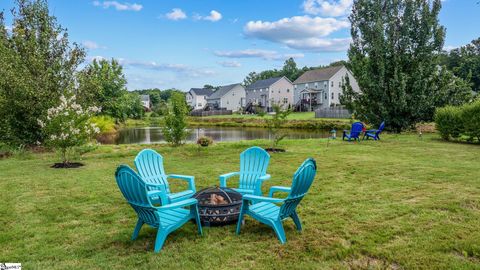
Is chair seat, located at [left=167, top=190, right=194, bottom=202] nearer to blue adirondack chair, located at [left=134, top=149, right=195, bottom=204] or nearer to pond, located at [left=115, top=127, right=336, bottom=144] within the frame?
blue adirondack chair, located at [left=134, top=149, right=195, bottom=204]

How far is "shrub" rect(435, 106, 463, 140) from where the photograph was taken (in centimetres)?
1297

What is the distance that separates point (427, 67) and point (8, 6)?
18547mm

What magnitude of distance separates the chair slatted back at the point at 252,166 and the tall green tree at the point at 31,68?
8.78 meters

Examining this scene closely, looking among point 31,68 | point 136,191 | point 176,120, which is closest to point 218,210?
point 136,191

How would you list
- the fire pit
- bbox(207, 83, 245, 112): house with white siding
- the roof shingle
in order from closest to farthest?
1. the fire pit
2. the roof shingle
3. bbox(207, 83, 245, 112): house with white siding

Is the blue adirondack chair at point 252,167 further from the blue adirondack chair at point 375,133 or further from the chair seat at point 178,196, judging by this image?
the blue adirondack chair at point 375,133

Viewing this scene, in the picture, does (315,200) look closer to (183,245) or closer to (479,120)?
(183,245)

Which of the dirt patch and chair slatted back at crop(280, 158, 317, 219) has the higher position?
chair slatted back at crop(280, 158, 317, 219)

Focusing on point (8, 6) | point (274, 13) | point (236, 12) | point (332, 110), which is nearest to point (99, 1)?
point (8, 6)

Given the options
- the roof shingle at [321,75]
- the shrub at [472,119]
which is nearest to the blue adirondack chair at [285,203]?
the shrub at [472,119]

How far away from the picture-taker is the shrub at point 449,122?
12969mm

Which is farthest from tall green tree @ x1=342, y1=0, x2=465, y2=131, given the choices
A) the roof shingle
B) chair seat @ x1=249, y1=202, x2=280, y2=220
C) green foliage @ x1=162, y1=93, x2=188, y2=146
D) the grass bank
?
the roof shingle

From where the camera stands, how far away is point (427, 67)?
56.3ft

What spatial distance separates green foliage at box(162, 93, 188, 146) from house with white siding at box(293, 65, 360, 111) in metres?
33.9
